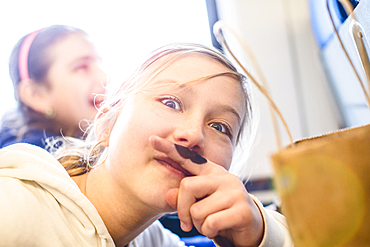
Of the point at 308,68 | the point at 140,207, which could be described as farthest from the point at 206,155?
the point at 308,68

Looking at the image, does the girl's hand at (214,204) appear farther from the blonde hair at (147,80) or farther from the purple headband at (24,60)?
the purple headband at (24,60)

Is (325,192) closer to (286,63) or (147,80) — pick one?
(147,80)

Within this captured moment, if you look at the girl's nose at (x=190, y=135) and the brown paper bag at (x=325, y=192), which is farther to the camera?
the girl's nose at (x=190, y=135)

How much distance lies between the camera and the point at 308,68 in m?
1.61

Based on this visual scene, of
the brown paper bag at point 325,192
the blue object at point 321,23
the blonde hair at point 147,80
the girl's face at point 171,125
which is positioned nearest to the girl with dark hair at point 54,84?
the blonde hair at point 147,80

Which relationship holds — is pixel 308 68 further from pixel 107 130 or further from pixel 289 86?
pixel 107 130

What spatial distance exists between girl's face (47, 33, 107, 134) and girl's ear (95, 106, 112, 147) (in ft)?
1.60

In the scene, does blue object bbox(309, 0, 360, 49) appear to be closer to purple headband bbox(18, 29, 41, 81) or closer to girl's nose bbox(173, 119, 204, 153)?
girl's nose bbox(173, 119, 204, 153)

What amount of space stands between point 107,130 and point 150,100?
0.19 meters

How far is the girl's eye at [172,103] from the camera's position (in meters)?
0.57

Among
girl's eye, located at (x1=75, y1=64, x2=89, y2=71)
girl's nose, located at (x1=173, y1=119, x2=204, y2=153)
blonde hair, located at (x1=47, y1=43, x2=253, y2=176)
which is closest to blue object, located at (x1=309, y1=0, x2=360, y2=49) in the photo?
blonde hair, located at (x1=47, y1=43, x2=253, y2=176)

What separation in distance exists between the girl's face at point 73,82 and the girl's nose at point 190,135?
79 centimetres

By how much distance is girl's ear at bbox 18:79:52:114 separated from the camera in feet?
4.09

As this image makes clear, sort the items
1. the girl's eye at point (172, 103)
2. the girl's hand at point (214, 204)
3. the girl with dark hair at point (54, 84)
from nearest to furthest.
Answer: the girl's hand at point (214, 204) → the girl's eye at point (172, 103) → the girl with dark hair at point (54, 84)
